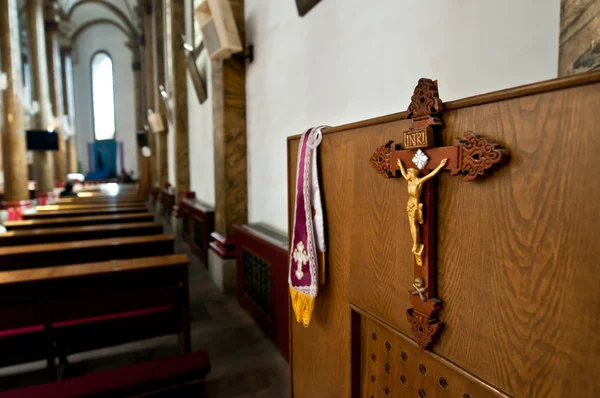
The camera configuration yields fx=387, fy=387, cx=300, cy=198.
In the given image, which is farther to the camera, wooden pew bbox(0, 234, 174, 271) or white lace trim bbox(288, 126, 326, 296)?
wooden pew bbox(0, 234, 174, 271)

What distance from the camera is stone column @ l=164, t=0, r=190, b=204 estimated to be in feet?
22.6

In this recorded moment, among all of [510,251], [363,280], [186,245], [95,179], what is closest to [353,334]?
[363,280]

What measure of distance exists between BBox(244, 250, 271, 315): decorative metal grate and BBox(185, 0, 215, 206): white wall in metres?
2.29

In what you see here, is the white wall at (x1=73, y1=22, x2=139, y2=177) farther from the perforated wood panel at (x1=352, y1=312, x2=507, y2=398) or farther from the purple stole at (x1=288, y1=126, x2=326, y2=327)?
the perforated wood panel at (x1=352, y1=312, x2=507, y2=398)

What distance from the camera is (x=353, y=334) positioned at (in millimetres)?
1361

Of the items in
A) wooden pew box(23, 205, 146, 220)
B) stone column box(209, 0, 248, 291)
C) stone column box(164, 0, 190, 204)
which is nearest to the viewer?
stone column box(209, 0, 248, 291)

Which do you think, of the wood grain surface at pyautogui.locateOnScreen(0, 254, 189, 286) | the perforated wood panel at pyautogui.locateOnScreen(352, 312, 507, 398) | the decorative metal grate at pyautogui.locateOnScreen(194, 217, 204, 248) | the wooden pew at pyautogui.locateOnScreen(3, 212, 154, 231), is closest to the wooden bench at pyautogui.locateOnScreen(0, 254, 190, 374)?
the wood grain surface at pyautogui.locateOnScreen(0, 254, 189, 286)

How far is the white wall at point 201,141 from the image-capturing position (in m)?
5.57

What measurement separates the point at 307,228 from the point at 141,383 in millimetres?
1181

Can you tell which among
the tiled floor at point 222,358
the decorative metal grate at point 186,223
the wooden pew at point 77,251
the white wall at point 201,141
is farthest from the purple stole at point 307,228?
the decorative metal grate at point 186,223

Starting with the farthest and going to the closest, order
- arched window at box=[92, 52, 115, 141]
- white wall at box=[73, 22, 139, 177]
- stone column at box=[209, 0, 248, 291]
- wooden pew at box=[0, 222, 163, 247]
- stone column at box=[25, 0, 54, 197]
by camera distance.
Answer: arched window at box=[92, 52, 115, 141] < white wall at box=[73, 22, 139, 177] < stone column at box=[25, 0, 54, 197] < stone column at box=[209, 0, 248, 291] < wooden pew at box=[0, 222, 163, 247]

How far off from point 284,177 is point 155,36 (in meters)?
8.54

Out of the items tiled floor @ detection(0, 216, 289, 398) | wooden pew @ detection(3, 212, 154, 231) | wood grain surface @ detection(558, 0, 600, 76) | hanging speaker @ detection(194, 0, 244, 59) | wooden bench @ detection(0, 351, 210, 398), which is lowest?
tiled floor @ detection(0, 216, 289, 398)

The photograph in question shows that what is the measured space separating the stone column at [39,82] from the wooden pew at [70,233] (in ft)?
26.4
